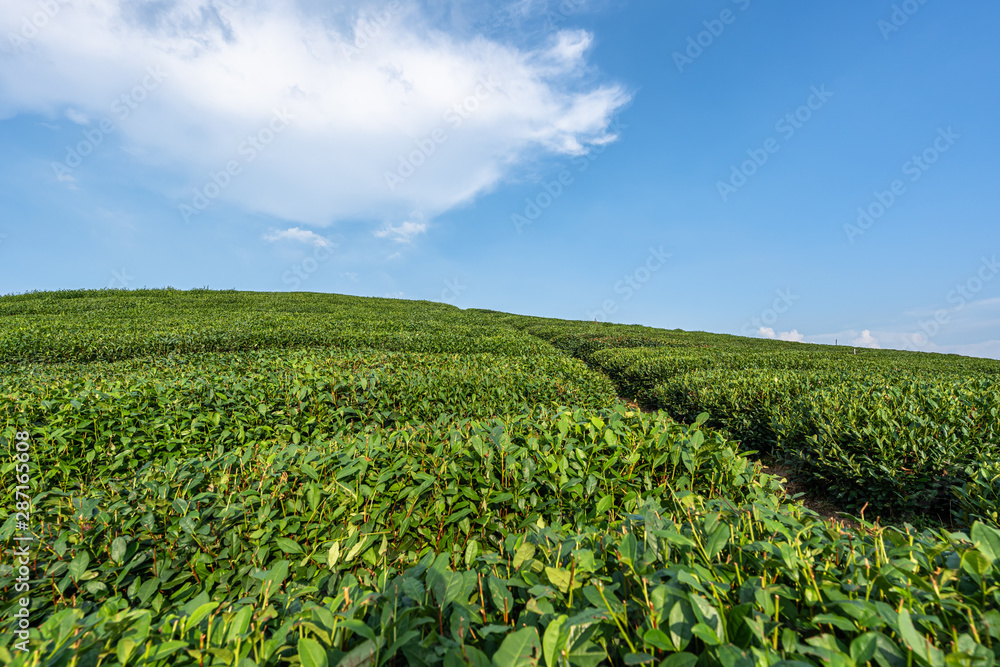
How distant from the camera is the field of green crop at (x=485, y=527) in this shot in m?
1.28

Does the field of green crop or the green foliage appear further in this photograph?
the green foliage

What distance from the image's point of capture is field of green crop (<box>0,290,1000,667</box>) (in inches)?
50.2

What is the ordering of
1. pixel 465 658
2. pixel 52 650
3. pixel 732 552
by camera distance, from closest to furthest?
pixel 465 658, pixel 52 650, pixel 732 552

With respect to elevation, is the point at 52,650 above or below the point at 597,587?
below

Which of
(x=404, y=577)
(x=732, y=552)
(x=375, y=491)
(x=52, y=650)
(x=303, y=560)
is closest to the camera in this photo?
(x=52, y=650)

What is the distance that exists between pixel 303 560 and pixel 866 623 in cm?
246

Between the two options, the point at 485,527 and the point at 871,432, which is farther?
the point at 871,432

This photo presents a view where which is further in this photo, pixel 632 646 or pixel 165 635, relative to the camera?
pixel 165 635

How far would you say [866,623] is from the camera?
4.12ft

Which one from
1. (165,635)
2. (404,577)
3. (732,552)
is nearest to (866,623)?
(732,552)

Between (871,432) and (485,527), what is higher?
(871,432)

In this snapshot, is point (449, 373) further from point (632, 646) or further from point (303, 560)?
point (632, 646)

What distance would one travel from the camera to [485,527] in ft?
8.71

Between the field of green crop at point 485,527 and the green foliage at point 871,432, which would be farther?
the green foliage at point 871,432
